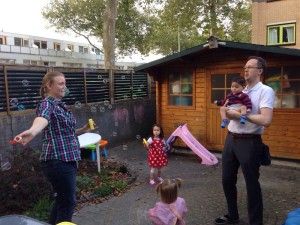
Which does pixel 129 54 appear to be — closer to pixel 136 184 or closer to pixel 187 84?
pixel 187 84

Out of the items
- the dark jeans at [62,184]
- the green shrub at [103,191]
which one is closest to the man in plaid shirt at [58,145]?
the dark jeans at [62,184]

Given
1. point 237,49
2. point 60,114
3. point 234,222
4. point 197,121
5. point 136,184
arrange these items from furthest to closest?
point 197,121 < point 237,49 < point 136,184 < point 234,222 < point 60,114

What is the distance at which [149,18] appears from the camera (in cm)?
3566

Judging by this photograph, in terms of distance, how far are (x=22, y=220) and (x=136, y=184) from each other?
5126mm

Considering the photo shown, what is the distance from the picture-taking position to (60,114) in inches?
140

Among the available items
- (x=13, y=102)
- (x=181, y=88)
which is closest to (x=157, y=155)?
(x=13, y=102)

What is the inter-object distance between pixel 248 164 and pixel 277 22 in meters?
14.4

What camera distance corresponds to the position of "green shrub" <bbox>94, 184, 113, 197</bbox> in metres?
6.39

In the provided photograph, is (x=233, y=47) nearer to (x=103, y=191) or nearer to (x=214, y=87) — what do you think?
(x=214, y=87)

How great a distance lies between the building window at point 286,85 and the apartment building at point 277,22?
8.51 metres

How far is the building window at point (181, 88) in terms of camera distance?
10.3 m

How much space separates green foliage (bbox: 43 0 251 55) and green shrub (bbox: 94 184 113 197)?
1996cm

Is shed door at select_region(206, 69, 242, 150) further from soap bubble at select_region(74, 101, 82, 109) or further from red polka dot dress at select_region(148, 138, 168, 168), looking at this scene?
soap bubble at select_region(74, 101, 82, 109)

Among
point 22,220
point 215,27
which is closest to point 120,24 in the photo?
point 215,27
